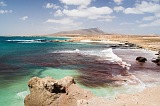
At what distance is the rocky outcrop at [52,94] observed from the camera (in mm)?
18844

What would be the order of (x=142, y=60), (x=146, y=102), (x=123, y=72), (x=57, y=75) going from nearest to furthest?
(x=146, y=102), (x=57, y=75), (x=123, y=72), (x=142, y=60)

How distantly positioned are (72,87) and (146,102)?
20.3ft

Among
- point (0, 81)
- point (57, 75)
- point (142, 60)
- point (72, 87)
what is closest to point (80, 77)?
point (57, 75)

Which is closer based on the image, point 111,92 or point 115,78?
point 111,92

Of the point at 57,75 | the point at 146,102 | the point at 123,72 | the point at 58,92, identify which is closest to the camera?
the point at 146,102

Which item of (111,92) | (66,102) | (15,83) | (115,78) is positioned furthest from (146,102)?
(15,83)

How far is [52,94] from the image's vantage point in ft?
62.7

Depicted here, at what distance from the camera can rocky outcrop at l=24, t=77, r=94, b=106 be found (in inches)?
742

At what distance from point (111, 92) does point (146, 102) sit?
8331 millimetres

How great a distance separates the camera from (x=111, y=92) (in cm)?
2630

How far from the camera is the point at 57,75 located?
3675 cm

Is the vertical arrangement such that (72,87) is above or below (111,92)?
above

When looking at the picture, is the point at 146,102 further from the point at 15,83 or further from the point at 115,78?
the point at 15,83

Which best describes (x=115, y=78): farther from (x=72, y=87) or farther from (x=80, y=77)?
(x=72, y=87)
